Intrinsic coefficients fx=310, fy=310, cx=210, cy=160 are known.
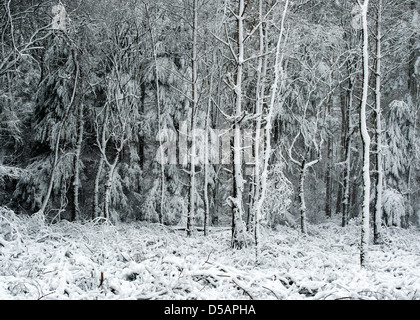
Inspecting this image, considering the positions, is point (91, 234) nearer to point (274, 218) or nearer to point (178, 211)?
point (178, 211)

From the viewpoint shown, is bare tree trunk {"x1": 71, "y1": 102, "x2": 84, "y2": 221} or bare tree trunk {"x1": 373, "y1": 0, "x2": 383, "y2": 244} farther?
bare tree trunk {"x1": 71, "y1": 102, "x2": 84, "y2": 221}

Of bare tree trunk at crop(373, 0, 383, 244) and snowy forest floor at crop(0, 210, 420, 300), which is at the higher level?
bare tree trunk at crop(373, 0, 383, 244)

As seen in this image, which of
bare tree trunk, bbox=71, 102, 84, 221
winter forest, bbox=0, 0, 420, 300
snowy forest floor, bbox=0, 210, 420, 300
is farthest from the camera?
bare tree trunk, bbox=71, 102, 84, 221

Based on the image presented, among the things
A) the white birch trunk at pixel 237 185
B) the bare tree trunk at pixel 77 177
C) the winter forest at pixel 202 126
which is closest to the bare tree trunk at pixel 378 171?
the winter forest at pixel 202 126

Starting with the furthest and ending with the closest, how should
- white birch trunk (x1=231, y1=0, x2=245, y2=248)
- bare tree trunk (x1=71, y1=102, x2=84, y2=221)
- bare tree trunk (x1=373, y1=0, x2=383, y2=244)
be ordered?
bare tree trunk (x1=71, y1=102, x2=84, y2=221), bare tree trunk (x1=373, y1=0, x2=383, y2=244), white birch trunk (x1=231, y1=0, x2=245, y2=248)

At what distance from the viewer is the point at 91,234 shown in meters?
Result: 7.29

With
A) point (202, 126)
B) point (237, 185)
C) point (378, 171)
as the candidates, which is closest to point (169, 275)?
point (237, 185)

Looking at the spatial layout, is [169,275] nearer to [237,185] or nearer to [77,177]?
[237,185]

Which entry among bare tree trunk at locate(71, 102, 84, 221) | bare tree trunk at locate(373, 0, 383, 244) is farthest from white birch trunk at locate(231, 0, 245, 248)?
bare tree trunk at locate(71, 102, 84, 221)

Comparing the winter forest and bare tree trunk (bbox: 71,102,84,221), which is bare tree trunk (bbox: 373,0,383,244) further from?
bare tree trunk (bbox: 71,102,84,221)

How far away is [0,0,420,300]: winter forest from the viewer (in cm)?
790

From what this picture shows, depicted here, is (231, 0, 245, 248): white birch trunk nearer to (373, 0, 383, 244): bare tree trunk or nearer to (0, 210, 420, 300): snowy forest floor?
(0, 210, 420, 300): snowy forest floor

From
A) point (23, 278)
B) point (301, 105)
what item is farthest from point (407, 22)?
point (23, 278)

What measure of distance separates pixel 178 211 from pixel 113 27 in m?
8.93
